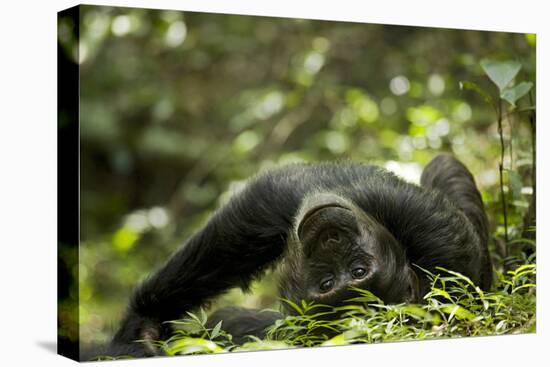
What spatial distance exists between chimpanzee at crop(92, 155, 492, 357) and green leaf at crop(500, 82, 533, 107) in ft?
3.04

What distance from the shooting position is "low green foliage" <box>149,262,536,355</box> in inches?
177

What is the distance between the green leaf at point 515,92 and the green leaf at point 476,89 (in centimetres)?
7

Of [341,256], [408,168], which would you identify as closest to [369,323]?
[341,256]

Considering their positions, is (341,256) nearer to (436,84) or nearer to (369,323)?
(369,323)

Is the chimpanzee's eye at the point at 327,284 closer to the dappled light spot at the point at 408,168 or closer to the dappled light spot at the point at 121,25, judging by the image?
the dappled light spot at the point at 408,168

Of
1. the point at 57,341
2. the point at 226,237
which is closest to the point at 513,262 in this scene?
the point at 226,237

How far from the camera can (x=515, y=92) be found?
17.6 ft

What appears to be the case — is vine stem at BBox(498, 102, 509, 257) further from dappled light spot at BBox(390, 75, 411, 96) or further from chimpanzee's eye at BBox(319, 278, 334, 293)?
chimpanzee's eye at BBox(319, 278, 334, 293)

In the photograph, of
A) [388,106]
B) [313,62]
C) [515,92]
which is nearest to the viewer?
[515,92]

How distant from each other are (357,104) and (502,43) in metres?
1.10

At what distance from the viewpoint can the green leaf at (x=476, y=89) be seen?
17.2 feet

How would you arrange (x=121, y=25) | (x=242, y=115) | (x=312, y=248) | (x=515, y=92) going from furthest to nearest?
1. (x=242, y=115)
2. (x=515, y=92)
3. (x=121, y=25)
4. (x=312, y=248)

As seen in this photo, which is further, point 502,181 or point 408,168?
point 408,168

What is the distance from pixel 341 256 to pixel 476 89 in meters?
1.43
